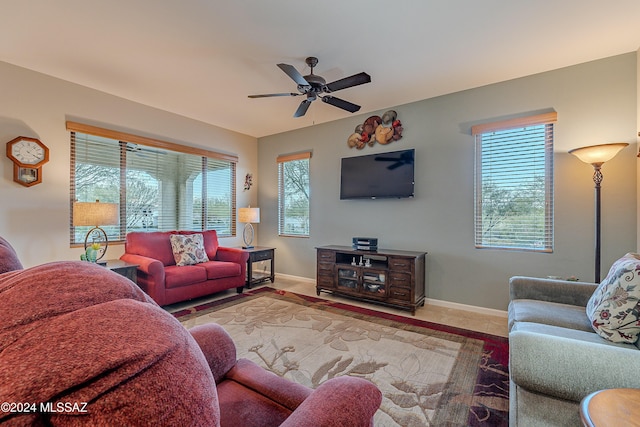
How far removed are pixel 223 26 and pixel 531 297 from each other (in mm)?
3499

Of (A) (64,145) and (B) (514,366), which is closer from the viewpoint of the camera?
(B) (514,366)

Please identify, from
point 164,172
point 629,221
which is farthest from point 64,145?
point 629,221

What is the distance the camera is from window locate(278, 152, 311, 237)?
5.09 metres

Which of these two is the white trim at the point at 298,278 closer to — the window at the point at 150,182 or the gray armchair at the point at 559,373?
the window at the point at 150,182

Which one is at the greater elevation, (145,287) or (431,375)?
(145,287)

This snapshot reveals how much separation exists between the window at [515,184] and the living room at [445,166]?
0.28ft

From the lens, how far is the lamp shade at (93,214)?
10.1ft

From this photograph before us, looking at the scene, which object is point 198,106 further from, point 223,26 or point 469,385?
point 469,385

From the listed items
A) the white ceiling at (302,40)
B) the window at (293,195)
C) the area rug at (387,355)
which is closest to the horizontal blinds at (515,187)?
the white ceiling at (302,40)

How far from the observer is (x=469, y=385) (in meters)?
2.00

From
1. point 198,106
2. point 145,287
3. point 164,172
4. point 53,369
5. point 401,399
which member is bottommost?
point 401,399

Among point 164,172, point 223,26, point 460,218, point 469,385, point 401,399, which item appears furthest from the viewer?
point 164,172

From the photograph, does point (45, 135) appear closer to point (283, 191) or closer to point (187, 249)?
point (187, 249)

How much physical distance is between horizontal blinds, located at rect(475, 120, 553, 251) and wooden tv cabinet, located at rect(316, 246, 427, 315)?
0.91 metres
